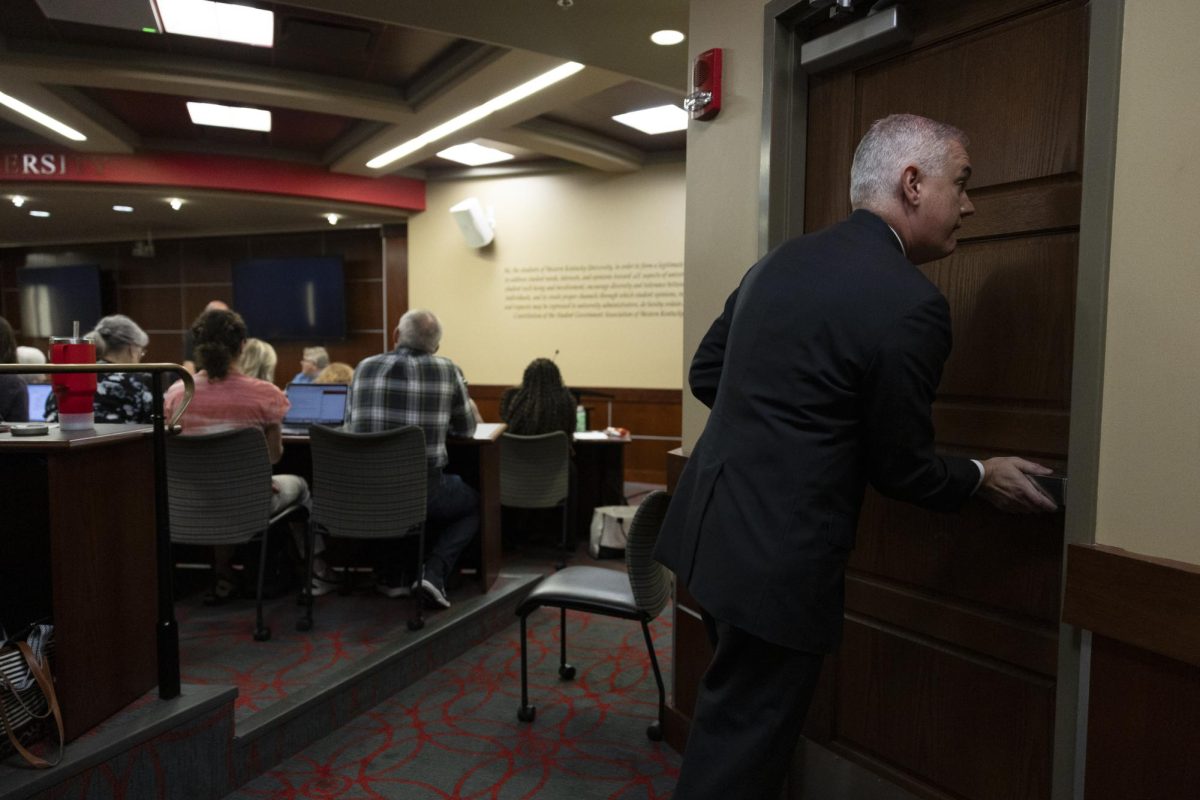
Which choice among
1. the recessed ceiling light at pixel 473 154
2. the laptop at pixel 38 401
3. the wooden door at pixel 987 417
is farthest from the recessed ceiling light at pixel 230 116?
the wooden door at pixel 987 417

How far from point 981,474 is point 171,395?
116 inches

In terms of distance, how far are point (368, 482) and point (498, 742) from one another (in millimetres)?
1017

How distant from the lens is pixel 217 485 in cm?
262

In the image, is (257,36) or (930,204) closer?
(930,204)

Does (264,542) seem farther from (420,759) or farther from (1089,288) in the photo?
(1089,288)

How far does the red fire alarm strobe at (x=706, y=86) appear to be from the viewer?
78.1 inches

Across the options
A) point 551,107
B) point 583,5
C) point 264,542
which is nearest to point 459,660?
point 264,542

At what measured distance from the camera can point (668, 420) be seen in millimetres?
6438

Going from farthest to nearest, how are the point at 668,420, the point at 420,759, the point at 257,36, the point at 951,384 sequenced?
the point at 668,420, the point at 257,36, the point at 420,759, the point at 951,384

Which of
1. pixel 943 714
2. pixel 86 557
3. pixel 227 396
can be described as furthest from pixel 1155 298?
pixel 227 396

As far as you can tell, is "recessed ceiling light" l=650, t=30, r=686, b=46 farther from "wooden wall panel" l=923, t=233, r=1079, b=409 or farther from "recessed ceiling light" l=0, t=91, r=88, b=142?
"recessed ceiling light" l=0, t=91, r=88, b=142

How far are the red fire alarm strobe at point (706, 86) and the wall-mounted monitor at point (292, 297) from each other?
6.46 m

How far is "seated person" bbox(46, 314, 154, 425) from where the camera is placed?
2.84 meters

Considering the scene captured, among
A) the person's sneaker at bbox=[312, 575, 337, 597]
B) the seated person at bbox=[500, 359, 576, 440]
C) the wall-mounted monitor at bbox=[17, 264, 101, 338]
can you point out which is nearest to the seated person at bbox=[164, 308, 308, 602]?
the person's sneaker at bbox=[312, 575, 337, 597]
